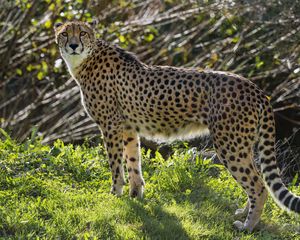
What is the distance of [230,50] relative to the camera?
30.9ft

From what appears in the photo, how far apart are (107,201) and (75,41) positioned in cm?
130

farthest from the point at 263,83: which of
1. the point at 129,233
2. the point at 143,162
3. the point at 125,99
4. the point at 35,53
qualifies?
the point at 129,233

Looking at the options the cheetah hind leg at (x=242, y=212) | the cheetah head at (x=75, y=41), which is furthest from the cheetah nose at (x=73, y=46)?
the cheetah hind leg at (x=242, y=212)

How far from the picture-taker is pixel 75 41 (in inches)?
231

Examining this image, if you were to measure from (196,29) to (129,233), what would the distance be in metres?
5.78

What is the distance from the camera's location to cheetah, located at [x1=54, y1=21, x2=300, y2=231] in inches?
207

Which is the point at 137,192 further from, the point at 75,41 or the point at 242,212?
the point at 75,41

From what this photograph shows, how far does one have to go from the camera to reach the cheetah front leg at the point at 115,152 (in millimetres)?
5828

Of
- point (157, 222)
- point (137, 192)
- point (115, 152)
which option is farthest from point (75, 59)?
point (157, 222)

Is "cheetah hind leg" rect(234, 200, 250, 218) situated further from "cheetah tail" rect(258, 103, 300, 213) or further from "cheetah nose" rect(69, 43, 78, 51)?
"cheetah nose" rect(69, 43, 78, 51)

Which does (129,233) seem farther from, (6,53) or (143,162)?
(6,53)

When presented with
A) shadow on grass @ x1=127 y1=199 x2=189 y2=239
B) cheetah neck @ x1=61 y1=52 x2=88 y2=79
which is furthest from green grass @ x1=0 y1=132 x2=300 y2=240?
cheetah neck @ x1=61 y1=52 x2=88 y2=79

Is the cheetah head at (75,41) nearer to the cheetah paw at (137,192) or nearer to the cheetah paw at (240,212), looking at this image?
the cheetah paw at (137,192)

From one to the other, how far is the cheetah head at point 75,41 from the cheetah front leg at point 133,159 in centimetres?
70
